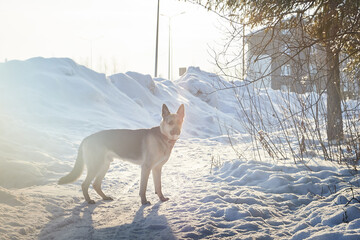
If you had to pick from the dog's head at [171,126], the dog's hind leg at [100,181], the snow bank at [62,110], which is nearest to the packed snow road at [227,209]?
the dog's hind leg at [100,181]

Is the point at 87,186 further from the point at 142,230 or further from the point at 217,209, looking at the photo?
the point at 217,209

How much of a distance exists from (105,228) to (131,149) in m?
1.67

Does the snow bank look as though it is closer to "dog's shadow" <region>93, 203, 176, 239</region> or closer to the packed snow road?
the packed snow road

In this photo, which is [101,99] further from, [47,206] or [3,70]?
[47,206]

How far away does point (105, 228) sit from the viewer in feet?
13.3

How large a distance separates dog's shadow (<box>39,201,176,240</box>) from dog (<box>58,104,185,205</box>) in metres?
0.79

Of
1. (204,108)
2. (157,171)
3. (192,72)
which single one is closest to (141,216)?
(157,171)

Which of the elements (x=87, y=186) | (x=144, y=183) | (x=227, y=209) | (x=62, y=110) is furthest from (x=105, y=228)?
(x=62, y=110)

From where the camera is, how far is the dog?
537 centimetres

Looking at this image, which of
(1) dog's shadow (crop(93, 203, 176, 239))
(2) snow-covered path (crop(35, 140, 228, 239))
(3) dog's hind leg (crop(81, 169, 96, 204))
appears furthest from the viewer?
(3) dog's hind leg (crop(81, 169, 96, 204))

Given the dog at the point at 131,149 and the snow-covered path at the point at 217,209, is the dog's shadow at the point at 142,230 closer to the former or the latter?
the snow-covered path at the point at 217,209

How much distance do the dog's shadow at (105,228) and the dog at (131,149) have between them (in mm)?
787

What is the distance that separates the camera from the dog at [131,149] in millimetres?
5371

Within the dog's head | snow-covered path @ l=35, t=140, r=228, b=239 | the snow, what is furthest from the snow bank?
the dog's head
